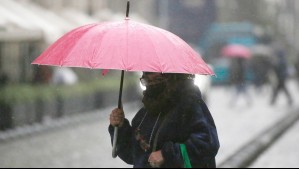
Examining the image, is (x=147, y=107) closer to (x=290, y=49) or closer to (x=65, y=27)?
(x=65, y=27)

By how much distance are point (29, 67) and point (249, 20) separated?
4687 centimetres

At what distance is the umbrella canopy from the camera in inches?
178

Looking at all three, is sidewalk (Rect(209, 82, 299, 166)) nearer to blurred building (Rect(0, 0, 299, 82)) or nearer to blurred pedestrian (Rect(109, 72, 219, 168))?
blurred building (Rect(0, 0, 299, 82))

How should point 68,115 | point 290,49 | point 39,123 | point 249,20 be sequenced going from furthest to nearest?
point 290,49 → point 249,20 → point 68,115 → point 39,123

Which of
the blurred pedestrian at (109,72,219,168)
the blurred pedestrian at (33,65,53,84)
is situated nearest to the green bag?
the blurred pedestrian at (109,72,219,168)

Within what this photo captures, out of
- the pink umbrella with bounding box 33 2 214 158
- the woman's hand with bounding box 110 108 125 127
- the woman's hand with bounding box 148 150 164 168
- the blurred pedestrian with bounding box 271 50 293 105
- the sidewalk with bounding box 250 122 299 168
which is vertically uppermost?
the pink umbrella with bounding box 33 2 214 158

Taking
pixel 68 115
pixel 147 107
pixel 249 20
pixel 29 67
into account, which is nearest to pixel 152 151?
pixel 147 107

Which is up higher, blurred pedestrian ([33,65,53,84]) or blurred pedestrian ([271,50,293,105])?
blurred pedestrian ([33,65,53,84])

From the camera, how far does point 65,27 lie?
23.3 m

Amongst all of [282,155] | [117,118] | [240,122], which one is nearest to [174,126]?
[117,118]

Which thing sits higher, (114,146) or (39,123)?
(114,146)

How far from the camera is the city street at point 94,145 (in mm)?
11336

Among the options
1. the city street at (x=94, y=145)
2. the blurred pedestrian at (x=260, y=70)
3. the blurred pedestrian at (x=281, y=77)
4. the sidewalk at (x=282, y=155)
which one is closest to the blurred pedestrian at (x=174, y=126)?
the city street at (x=94, y=145)

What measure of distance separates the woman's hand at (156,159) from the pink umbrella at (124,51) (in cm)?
37
